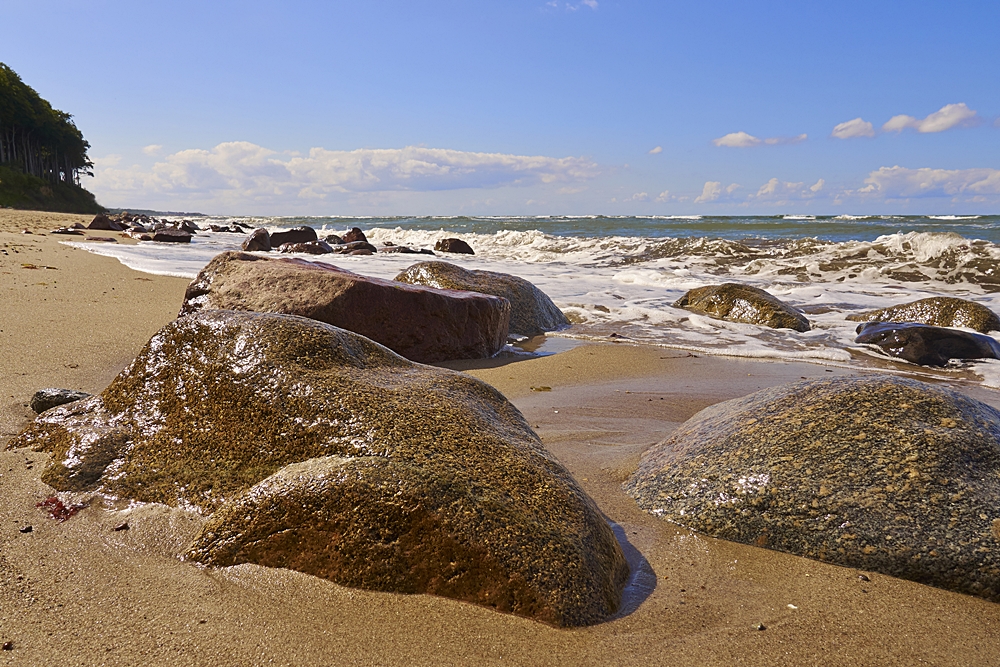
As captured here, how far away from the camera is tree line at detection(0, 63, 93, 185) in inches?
1715

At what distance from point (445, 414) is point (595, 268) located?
525 inches

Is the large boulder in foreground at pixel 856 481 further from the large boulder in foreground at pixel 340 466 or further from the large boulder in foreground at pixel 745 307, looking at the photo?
the large boulder in foreground at pixel 745 307

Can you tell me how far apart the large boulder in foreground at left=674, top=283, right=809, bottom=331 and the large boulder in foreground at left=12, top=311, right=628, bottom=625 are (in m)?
5.58

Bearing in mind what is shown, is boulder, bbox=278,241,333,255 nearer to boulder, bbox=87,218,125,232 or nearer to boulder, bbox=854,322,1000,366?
boulder, bbox=87,218,125,232

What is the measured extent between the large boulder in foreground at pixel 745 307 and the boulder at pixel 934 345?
1253mm

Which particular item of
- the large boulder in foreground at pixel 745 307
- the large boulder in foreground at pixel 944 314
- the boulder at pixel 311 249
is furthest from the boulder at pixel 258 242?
the large boulder in foreground at pixel 944 314

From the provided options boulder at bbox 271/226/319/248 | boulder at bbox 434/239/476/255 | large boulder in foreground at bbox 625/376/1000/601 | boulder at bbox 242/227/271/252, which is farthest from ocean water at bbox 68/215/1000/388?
boulder at bbox 271/226/319/248

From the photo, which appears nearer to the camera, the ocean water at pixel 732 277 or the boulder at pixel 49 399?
the boulder at pixel 49 399

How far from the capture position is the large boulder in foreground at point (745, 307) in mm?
7531

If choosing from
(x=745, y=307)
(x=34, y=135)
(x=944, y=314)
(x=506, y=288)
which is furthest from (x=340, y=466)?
(x=34, y=135)

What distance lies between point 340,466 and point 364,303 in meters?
3.13

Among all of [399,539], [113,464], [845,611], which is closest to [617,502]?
[845,611]

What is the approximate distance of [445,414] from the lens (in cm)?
236

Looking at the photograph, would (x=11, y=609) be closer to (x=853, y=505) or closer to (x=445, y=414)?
(x=445, y=414)
